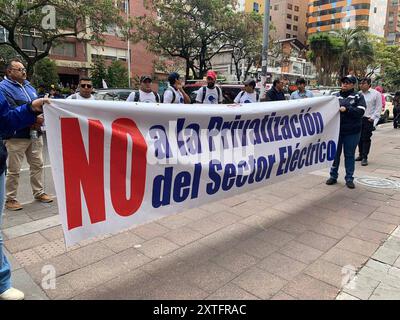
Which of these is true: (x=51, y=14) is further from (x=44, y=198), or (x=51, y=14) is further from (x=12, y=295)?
(x=12, y=295)

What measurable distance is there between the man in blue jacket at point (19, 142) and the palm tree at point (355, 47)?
122 ft

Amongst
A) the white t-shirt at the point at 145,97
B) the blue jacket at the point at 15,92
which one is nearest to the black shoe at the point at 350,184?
the white t-shirt at the point at 145,97

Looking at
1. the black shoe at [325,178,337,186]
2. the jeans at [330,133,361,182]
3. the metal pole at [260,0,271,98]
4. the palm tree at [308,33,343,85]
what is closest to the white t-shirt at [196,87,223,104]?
the jeans at [330,133,361,182]

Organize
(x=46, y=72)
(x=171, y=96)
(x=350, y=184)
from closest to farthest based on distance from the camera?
(x=350, y=184)
(x=171, y=96)
(x=46, y=72)

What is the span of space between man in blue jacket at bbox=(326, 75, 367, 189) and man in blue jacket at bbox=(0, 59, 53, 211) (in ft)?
14.2

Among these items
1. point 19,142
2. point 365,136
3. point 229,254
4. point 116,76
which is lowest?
point 229,254

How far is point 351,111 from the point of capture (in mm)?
5465

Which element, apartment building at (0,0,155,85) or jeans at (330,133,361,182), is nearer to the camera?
jeans at (330,133,361,182)

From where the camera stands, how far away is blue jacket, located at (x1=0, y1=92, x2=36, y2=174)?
2.43 m

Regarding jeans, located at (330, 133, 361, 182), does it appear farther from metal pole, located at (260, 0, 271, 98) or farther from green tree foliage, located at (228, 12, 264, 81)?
green tree foliage, located at (228, 12, 264, 81)

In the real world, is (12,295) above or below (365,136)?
below

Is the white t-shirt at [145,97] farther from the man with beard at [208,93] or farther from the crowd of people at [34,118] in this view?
the man with beard at [208,93]

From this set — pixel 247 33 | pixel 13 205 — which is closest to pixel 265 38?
pixel 13 205

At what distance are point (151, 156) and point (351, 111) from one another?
3726 mm
